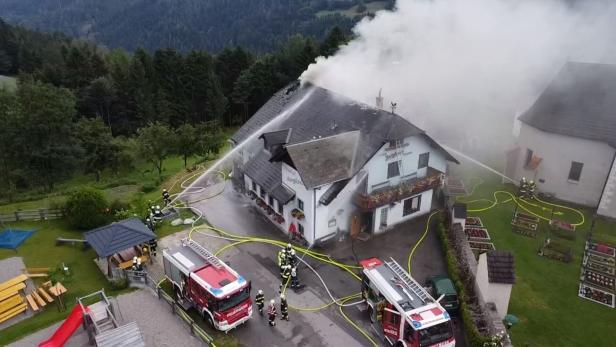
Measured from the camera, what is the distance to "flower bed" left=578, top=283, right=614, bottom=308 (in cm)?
2222

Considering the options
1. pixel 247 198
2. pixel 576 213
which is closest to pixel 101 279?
pixel 247 198

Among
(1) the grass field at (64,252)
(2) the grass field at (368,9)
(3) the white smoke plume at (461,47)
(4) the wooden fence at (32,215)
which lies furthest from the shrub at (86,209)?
(2) the grass field at (368,9)

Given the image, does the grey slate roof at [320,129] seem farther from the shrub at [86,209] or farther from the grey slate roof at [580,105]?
the shrub at [86,209]

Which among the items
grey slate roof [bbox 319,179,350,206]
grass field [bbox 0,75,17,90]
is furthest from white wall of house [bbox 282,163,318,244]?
grass field [bbox 0,75,17,90]

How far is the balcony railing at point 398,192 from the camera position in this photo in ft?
85.7

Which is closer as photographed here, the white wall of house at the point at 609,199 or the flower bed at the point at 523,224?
the flower bed at the point at 523,224

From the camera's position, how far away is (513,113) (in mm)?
45969

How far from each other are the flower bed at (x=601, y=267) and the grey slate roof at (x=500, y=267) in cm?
892

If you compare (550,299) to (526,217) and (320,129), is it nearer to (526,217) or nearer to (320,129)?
(526,217)

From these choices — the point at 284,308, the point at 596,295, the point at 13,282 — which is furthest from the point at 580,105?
the point at 13,282

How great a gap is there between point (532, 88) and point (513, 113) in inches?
164

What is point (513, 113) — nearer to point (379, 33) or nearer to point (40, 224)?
point (379, 33)

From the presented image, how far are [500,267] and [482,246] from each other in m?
7.26

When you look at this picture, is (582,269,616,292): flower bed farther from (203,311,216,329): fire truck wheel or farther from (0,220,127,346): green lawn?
(0,220,127,346): green lawn
